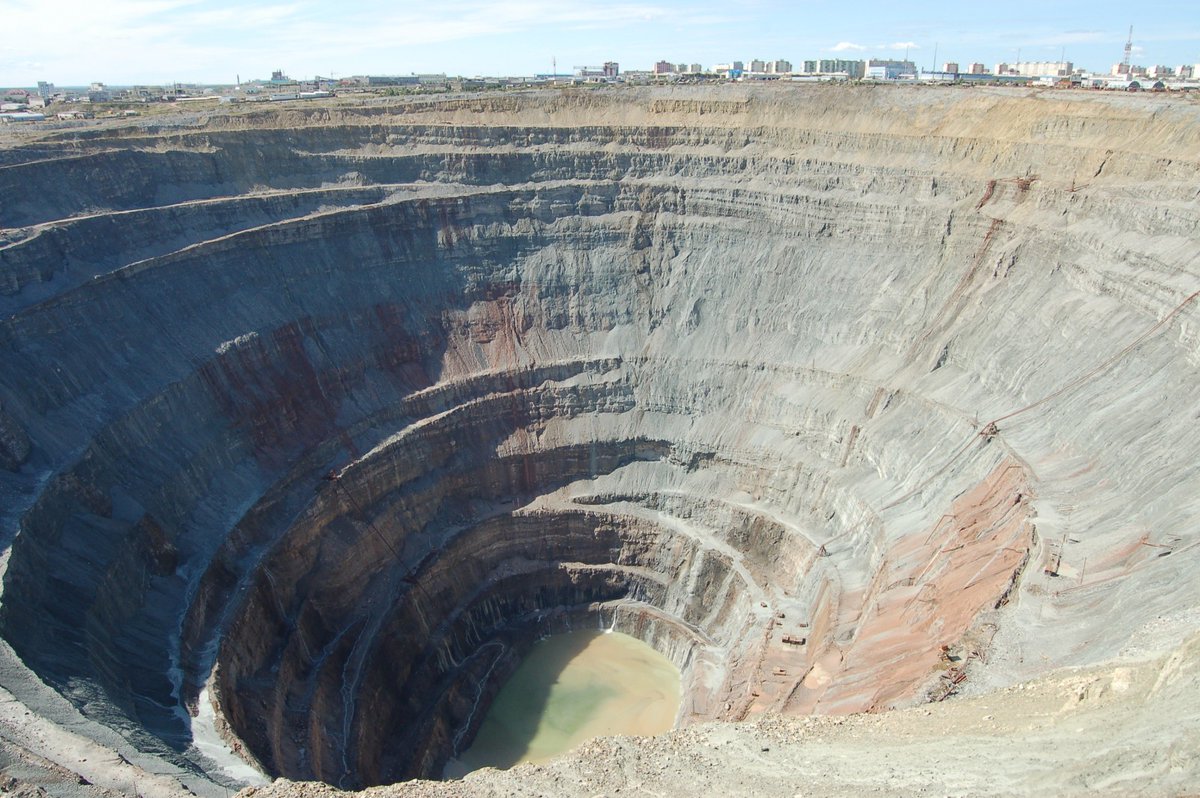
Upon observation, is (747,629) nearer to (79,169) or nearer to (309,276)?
(309,276)

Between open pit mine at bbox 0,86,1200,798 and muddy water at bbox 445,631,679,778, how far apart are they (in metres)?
1.21

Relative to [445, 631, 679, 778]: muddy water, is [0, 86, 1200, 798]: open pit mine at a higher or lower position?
higher

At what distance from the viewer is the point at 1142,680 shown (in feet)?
63.9

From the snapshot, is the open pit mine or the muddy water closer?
the open pit mine

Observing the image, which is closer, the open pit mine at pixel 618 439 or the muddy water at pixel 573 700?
the open pit mine at pixel 618 439

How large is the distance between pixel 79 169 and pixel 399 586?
3172 centimetres

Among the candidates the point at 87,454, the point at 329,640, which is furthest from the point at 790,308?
the point at 87,454

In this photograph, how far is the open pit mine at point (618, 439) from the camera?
23.5 metres

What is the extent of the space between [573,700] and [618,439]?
15.4 meters

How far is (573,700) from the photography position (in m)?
40.0

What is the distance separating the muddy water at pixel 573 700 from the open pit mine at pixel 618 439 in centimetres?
121

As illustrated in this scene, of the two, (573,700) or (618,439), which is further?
(618,439)

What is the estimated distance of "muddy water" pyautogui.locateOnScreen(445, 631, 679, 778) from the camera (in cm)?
3753

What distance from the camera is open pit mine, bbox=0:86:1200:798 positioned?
23.5 m
